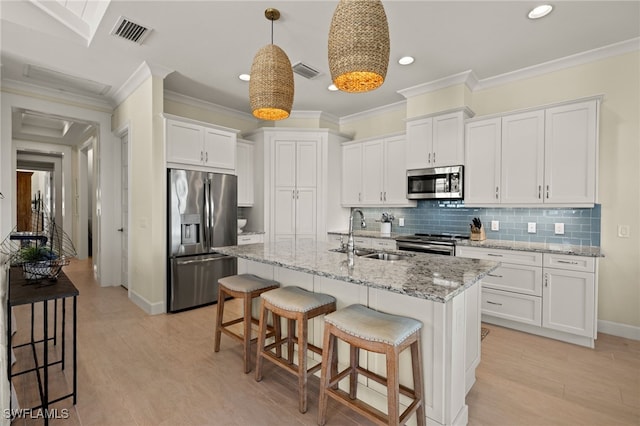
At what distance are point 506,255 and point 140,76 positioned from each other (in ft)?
15.6

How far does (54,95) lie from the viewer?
4371 mm

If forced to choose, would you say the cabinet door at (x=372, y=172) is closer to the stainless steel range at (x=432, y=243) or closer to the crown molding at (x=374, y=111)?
the crown molding at (x=374, y=111)

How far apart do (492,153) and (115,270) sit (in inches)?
227

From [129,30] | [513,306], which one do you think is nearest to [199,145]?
[129,30]

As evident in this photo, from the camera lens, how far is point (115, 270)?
5.00 metres

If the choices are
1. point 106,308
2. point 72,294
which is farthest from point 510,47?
point 106,308

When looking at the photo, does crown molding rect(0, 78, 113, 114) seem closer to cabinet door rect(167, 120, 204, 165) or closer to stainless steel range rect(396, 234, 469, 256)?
cabinet door rect(167, 120, 204, 165)

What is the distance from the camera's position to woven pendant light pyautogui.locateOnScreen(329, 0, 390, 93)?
1579 mm

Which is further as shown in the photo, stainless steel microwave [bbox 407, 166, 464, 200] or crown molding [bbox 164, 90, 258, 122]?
crown molding [bbox 164, 90, 258, 122]

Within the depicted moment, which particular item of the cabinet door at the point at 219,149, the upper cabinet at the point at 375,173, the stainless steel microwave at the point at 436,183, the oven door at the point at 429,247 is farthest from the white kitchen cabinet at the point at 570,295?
the cabinet door at the point at 219,149

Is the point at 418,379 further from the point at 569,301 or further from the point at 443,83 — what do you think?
the point at 443,83

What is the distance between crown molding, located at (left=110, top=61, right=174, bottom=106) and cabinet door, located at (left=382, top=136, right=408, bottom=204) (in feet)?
10.2

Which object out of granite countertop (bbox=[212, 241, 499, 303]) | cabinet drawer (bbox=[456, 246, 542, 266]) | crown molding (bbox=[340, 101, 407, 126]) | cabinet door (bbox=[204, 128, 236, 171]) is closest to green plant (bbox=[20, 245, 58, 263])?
granite countertop (bbox=[212, 241, 499, 303])

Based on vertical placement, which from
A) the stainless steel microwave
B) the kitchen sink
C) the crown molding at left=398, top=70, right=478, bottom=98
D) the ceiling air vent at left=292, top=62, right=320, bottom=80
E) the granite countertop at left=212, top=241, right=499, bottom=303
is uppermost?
the ceiling air vent at left=292, top=62, right=320, bottom=80
